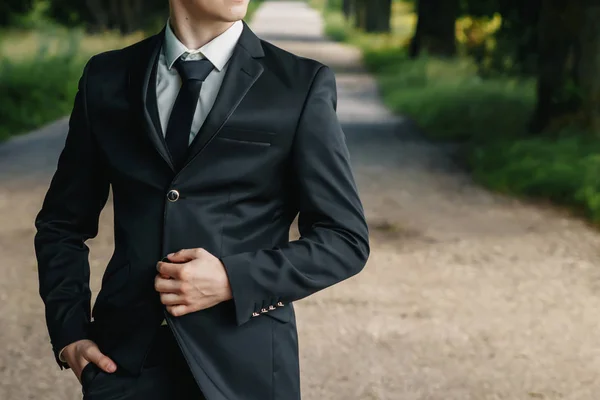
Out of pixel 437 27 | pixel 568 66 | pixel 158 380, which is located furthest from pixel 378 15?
Result: pixel 158 380

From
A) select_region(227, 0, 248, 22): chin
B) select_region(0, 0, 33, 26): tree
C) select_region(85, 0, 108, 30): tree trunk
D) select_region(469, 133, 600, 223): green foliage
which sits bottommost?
select_region(85, 0, 108, 30): tree trunk

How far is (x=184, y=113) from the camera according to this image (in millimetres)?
2057

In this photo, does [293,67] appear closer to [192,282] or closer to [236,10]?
[236,10]

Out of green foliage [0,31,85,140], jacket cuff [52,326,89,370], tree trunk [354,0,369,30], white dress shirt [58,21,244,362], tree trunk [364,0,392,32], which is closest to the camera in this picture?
white dress shirt [58,21,244,362]

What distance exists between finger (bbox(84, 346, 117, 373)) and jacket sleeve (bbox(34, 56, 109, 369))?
5 centimetres

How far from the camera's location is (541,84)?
42.6ft

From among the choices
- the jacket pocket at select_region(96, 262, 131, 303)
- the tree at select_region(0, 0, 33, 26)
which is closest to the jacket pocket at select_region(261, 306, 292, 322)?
the jacket pocket at select_region(96, 262, 131, 303)

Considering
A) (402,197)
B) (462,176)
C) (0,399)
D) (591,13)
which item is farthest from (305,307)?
(591,13)

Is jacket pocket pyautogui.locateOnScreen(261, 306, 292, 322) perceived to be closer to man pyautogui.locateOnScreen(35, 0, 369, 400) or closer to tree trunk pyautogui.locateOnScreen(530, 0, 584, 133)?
man pyautogui.locateOnScreen(35, 0, 369, 400)

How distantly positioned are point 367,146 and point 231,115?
1147 cm

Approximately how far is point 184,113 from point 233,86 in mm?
102

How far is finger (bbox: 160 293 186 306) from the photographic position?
6.53ft

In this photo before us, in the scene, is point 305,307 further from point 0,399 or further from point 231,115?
point 231,115

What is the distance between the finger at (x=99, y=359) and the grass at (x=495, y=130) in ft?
24.0
